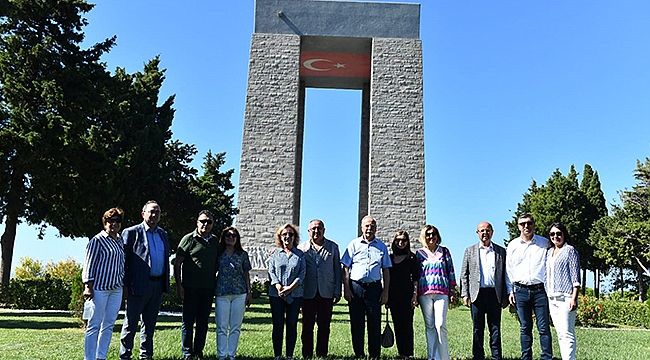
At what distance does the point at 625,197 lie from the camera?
27656mm

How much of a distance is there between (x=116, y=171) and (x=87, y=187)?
148cm

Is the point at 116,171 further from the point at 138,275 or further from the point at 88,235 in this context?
the point at 138,275

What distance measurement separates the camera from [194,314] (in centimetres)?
575

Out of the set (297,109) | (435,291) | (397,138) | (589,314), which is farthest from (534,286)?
(297,109)

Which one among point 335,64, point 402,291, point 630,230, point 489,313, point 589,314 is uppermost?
point 335,64

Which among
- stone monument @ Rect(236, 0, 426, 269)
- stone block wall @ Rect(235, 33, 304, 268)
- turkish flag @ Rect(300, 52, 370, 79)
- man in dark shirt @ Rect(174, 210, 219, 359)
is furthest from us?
turkish flag @ Rect(300, 52, 370, 79)

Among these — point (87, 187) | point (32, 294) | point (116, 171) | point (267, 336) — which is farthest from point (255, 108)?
point (267, 336)

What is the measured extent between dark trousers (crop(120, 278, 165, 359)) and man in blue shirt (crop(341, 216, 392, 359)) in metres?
1.77

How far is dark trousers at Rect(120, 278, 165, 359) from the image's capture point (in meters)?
5.40

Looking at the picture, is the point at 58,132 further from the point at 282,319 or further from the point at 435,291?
the point at 435,291

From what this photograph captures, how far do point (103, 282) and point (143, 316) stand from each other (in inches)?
26.4

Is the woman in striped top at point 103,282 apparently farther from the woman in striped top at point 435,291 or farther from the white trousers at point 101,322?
the woman in striped top at point 435,291

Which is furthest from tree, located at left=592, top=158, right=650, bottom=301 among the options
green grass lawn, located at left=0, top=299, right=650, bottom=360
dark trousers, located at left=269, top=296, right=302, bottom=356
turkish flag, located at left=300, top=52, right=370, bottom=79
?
dark trousers, located at left=269, top=296, right=302, bottom=356

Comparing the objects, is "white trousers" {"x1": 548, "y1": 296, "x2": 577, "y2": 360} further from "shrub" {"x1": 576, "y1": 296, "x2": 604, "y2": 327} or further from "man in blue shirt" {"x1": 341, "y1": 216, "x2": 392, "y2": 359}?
"shrub" {"x1": 576, "y1": 296, "x2": 604, "y2": 327}
